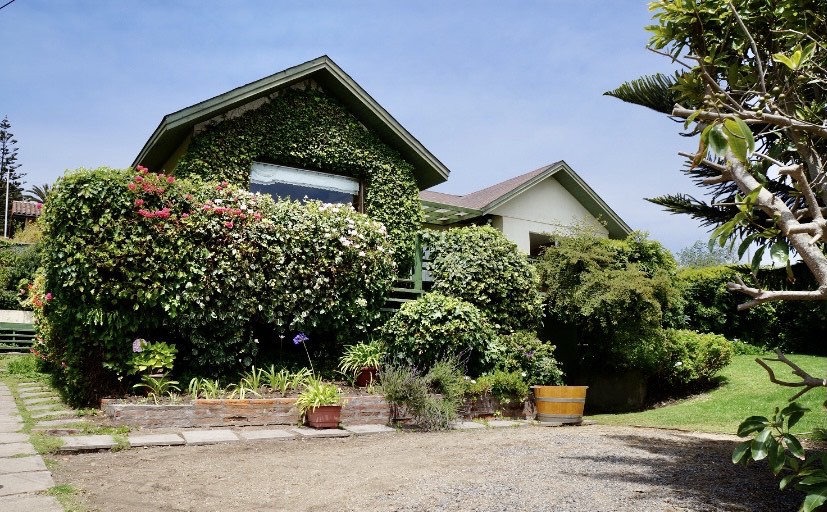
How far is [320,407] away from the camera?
856 centimetres

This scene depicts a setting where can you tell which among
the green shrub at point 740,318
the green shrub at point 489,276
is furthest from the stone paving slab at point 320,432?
the green shrub at point 740,318

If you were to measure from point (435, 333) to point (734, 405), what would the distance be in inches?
241

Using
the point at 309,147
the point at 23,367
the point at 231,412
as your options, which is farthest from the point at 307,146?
the point at 23,367

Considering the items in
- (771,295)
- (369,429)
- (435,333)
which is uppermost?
(771,295)

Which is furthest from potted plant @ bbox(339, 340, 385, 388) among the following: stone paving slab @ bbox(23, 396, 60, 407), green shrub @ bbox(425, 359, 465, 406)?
stone paving slab @ bbox(23, 396, 60, 407)

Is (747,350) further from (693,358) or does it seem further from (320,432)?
(320,432)

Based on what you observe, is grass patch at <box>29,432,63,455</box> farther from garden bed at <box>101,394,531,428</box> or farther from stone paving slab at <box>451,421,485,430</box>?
stone paving slab at <box>451,421,485,430</box>

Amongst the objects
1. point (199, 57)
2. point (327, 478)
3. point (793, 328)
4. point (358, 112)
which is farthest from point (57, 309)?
point (793, 328)

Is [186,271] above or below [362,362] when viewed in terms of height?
above

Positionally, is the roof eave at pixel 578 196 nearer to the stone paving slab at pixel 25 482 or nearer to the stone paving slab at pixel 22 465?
the stone paving slab at pixel 22 465

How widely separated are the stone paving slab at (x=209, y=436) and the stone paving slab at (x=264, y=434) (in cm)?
14

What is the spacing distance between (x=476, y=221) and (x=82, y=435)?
1361cm

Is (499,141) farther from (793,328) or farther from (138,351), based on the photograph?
(793,328)

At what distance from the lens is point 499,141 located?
470 inches
